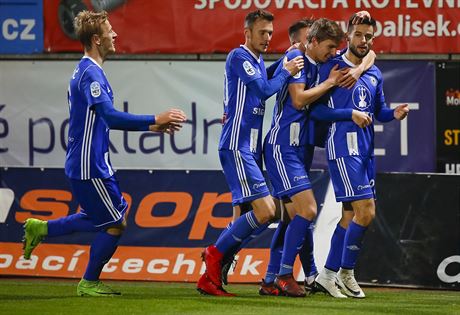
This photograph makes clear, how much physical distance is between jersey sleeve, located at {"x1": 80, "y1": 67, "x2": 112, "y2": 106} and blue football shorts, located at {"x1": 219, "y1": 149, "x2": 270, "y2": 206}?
105 centimetres

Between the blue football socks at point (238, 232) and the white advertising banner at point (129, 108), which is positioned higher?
the white advertising banner at point (129, 108)

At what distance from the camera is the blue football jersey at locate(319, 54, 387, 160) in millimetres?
9234

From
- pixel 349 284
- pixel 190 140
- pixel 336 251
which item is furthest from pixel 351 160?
pixel 190 140

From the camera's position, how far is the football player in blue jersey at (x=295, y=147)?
9.07 metres

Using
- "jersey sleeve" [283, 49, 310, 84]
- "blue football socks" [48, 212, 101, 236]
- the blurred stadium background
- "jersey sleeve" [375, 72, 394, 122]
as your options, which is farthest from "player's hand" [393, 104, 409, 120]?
"blue football socks" [48, 212, 101, 236]

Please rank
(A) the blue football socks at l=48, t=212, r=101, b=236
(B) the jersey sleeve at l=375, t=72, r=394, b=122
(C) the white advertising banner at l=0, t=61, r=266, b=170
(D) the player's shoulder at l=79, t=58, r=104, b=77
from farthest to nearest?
Answer: (C) the white advertising banner at l=0, t=61, r=266, b=170 < (B) the jersey sleeve at l=375, t=72, r=394, b=122 < (A) the blue football socks at l=48, t=212, r=101, b=236 < (D) the player's shoulder at l=79, t=58, r=104, b=77

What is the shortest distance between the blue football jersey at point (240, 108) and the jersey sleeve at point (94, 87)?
3.14ft

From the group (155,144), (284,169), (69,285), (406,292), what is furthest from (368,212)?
(155,144)

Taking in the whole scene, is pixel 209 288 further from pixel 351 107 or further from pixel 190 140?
pixel 190 140

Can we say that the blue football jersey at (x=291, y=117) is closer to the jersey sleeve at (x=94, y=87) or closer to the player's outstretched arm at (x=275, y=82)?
the player's outstretched arm at (x=275, y=82)

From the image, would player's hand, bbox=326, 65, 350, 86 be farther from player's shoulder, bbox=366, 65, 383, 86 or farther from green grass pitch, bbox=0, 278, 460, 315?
green grass pitch, bbox=0, 278, 460, 315

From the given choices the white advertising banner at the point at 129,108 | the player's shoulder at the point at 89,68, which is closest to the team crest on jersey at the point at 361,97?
the player's shoulder at the point at 89,68

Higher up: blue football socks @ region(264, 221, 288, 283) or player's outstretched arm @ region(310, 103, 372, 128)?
player's outstretched arm @ region(310, 103, 372, 128)

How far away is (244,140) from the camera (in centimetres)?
901
